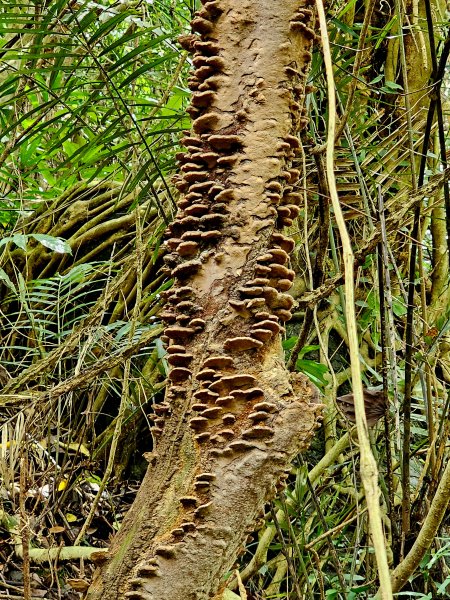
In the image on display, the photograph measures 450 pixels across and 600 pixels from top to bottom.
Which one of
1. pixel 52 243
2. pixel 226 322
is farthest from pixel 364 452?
pixel 52 243

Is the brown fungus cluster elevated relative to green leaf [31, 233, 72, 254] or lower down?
elevated

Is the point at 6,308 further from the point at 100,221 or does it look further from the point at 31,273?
the point at 100,221

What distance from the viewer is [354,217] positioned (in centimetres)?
233

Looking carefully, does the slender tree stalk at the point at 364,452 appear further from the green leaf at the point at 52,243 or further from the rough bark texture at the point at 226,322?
the green leaf at the point at 52,243

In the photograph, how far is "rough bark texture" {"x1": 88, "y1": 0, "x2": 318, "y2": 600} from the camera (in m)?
1.00

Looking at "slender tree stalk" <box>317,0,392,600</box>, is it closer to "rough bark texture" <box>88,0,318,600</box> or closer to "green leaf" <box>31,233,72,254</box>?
"rough bark texture" <box>88,0,318,600</box>

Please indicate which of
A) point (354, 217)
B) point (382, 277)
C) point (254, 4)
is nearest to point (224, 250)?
point (254, 4)

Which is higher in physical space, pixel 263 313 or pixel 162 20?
pixel 162 20

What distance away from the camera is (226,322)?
105 centimetres

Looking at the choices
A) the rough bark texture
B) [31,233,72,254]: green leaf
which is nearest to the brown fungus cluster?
the rough bark texture

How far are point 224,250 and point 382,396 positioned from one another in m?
0.87

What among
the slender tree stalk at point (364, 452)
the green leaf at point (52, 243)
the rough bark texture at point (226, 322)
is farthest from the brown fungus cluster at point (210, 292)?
the green leaf at point (52, 243)

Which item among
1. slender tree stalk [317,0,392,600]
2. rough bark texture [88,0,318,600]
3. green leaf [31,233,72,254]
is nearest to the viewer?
slender tree stalk [317,0,392,600]

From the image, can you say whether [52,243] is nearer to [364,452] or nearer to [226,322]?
[226,322]
